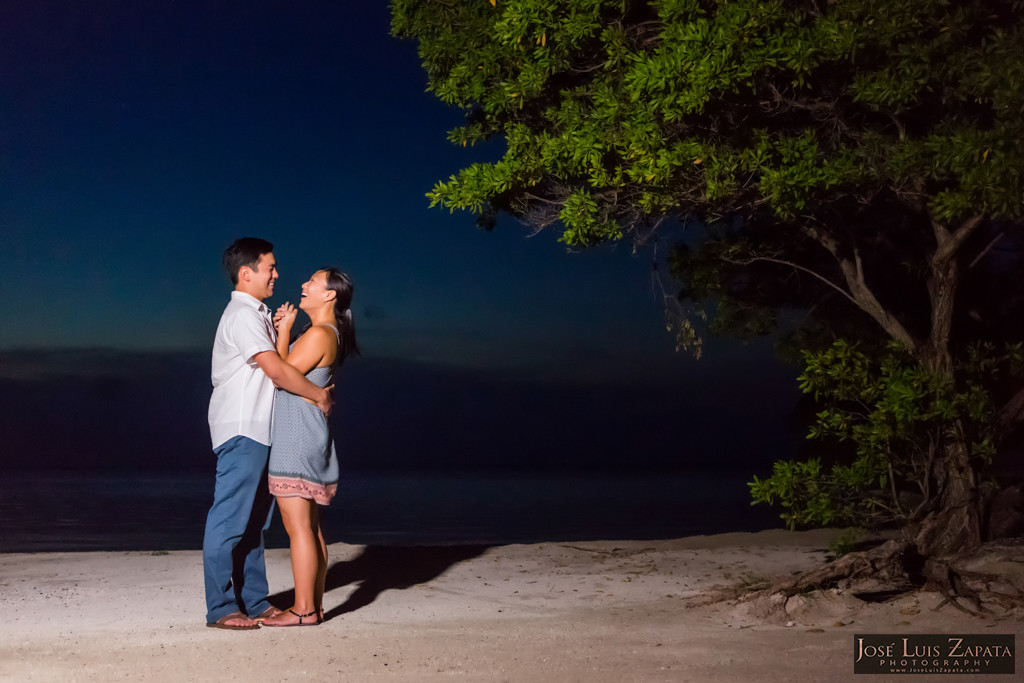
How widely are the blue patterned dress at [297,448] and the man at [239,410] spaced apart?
65 millimetres

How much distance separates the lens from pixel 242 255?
225 inches

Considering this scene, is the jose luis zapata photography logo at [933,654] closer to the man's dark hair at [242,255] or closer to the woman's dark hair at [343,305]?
the woman's dark hair at [343,305]

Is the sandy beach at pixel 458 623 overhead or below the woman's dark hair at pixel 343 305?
below

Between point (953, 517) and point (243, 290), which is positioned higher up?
point (243, 290)

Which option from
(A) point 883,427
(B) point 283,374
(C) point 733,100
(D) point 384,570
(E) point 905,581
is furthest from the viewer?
(D) point 384,570

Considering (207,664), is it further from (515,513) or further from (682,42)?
(515,513)

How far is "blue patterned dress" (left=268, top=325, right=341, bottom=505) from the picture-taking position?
559 cm

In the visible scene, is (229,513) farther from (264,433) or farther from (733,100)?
(733,100)

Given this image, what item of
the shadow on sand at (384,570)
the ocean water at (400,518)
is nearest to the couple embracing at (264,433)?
the shadow on sand at (384,570)

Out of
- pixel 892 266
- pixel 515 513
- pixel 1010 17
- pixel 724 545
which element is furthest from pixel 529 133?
pixel 515 513

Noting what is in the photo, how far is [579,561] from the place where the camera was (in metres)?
8.63

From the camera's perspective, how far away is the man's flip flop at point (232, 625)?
18.1 ft

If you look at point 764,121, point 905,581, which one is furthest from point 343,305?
point 905,581

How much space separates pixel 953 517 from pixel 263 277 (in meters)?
5.07
